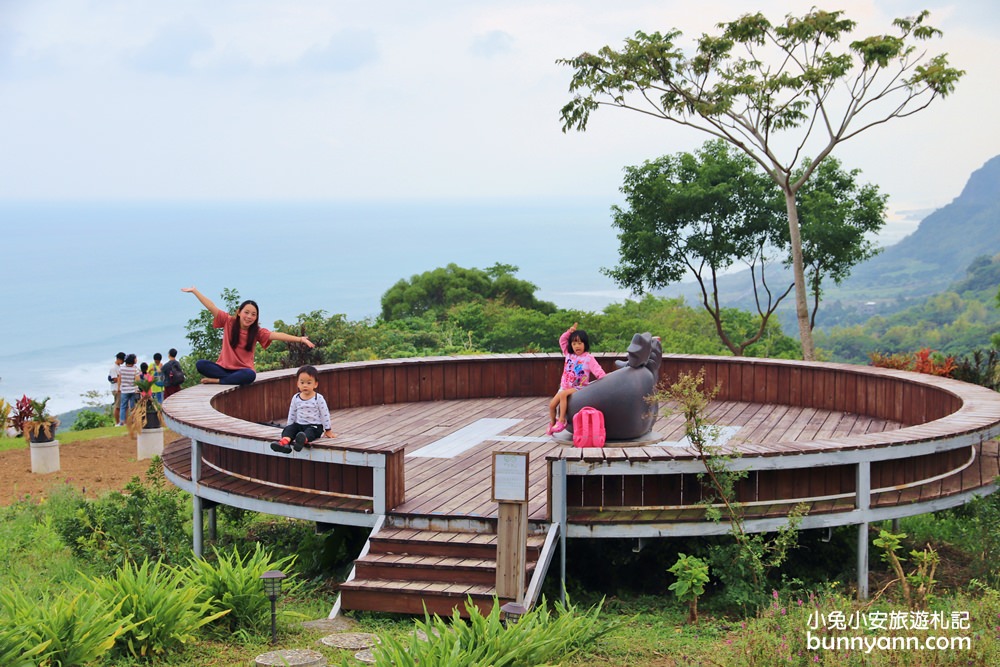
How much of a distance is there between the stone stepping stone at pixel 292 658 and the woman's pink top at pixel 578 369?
5014 millimetres

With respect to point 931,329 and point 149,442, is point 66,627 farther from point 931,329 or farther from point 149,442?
point 931,329

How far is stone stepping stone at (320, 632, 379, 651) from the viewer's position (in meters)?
8.27

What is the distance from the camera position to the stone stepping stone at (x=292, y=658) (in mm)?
7809

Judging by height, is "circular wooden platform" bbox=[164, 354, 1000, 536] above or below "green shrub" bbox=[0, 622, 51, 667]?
above

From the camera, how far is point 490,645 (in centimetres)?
728

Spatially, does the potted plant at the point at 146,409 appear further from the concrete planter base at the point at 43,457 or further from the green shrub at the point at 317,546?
the green shrub at the point at 317,546

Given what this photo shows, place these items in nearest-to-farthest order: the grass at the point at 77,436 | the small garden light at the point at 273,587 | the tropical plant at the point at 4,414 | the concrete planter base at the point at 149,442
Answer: the small garden light at the point at 273,587
the concrete planter base at the point at 149,442
the grass at the point at 77,436
the tropical plant at the point at 4,414

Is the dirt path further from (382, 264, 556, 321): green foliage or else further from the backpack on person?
(382, 264, 556, 321): green foliage

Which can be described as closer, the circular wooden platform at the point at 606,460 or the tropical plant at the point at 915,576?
the tropical plant at the point at 915,576

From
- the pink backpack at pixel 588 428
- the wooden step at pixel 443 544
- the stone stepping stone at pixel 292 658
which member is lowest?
the stone stepping stone at pixel 292 658

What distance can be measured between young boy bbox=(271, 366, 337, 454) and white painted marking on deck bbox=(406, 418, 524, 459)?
2.11 m

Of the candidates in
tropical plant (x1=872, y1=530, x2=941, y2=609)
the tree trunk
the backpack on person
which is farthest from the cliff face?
tropical plant (x1=872, y1=530, x2=941, y2=609)

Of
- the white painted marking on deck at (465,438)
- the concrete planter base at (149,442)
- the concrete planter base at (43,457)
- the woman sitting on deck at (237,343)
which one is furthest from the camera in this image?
the concrete planter base at (149,442)

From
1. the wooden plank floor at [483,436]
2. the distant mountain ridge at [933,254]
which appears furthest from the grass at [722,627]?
the distant mountain ridge at [933,254]
